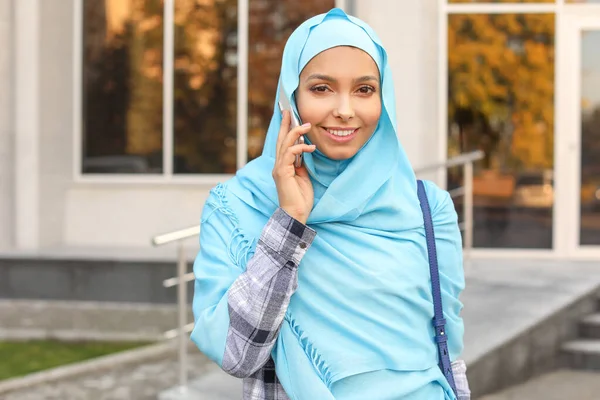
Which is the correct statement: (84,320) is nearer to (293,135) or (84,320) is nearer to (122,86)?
(122,86)

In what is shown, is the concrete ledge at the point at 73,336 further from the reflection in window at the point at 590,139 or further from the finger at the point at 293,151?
the finger at the point at 293,151

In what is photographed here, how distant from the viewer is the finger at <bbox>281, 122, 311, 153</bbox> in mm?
1559

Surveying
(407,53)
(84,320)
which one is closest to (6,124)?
(84,320)

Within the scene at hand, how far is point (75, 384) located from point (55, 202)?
411 cm

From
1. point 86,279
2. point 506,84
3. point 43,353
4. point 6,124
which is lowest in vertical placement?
point 43,353

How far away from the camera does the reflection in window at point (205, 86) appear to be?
9.41 m

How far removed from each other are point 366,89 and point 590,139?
25.1 ft

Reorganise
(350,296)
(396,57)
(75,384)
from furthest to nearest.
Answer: (396,57) < (75,384) < (350,296)

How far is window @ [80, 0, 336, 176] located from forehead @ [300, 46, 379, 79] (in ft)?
25.5

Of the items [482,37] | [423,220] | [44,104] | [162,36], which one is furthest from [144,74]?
[423,220]

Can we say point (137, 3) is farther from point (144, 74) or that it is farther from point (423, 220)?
point (423, 220)

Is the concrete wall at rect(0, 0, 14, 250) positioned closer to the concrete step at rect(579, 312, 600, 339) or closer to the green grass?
the green grass

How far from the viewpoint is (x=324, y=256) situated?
1603mm

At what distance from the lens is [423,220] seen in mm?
1720
